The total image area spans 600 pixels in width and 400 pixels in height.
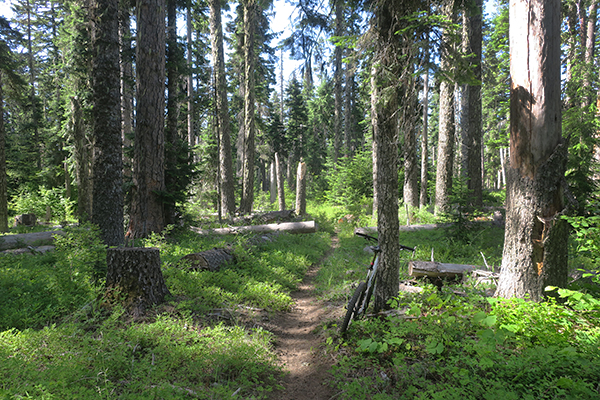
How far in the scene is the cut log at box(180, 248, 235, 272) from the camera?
6.84 metres

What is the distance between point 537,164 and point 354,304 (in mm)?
3392

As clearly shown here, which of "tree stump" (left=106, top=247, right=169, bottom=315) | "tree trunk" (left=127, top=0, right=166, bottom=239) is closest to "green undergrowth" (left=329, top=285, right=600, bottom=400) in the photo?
"tree stump" (left=106, top=247, right=169, bottom=315)

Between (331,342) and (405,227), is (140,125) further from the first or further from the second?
(405,227)

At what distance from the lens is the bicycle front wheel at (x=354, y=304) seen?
414 centimetres

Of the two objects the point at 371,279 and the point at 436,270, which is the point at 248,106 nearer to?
the point at 436,270

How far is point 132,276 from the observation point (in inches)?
182

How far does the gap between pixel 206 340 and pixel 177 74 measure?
10.8 metres

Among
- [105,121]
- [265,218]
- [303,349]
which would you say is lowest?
[303,349]

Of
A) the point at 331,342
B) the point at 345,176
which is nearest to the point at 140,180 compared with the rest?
the point at 331,342

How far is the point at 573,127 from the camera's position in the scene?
9430 millimetres

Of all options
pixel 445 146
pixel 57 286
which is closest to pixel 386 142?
pixel 57 286

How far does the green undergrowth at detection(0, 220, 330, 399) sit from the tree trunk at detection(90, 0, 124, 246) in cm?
167

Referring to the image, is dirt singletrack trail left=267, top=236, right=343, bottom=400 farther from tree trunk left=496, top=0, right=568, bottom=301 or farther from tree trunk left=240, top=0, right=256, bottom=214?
tree trunk left=240, top=0, right=256, bottom=214

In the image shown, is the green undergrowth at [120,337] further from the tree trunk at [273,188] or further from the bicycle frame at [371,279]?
the tree trunk at [273,188]
